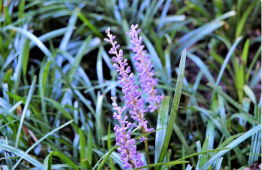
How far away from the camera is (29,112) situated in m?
2.12

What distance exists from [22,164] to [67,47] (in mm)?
1612

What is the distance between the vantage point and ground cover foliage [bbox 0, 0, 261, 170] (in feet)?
5.42

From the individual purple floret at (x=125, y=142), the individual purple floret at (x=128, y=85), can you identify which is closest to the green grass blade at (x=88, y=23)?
the individual purple floret at (x=128, y=85)

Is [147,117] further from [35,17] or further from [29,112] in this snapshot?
[35,17]

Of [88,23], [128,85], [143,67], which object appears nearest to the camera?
[128,85]

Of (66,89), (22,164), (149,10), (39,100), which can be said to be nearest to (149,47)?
(149,10)

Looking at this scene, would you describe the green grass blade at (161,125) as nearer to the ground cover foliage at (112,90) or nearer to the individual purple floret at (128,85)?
the ground cover foliage at (112,90)

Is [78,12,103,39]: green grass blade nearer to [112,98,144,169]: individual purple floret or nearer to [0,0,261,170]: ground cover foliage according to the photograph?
[0,0,261,170]: ground cover foliage

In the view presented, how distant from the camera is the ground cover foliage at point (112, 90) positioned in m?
1.65

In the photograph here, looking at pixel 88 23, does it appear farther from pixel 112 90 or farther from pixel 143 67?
pixel 143 67

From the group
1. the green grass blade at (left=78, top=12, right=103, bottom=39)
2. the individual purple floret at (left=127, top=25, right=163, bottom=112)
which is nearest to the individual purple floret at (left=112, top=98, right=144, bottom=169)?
the individual purple floret at (left=127, top=25, right=163, bottom=112)

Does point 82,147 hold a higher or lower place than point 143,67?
lower

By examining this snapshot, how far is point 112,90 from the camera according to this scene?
239 cm

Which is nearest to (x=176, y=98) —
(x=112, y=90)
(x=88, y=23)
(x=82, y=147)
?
(x=82, y=147)
